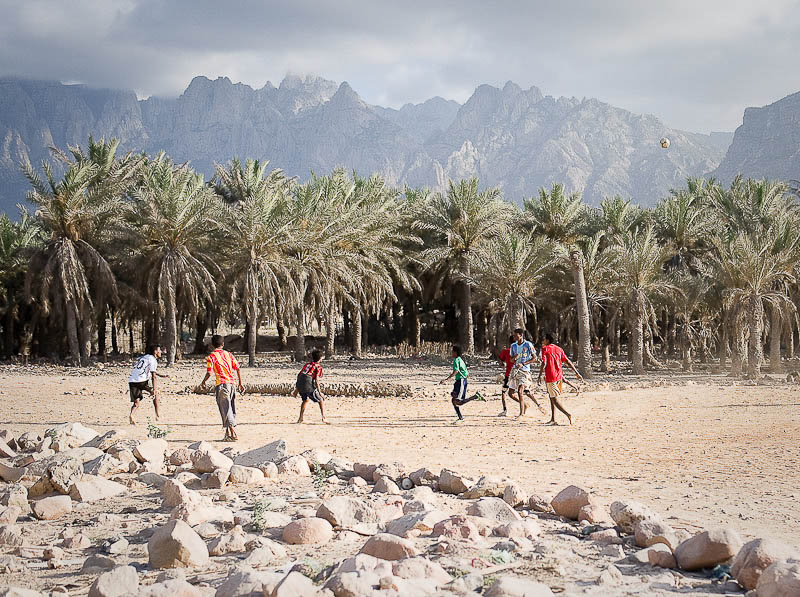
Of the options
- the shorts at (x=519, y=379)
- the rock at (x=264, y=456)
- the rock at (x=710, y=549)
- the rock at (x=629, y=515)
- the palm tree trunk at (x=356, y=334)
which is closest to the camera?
the rock at (x=710, y=549)

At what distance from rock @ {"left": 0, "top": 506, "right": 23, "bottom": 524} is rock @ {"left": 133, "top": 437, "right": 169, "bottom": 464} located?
226 centimetres

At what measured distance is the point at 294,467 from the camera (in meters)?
8.37

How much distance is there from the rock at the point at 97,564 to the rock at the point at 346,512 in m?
1.72

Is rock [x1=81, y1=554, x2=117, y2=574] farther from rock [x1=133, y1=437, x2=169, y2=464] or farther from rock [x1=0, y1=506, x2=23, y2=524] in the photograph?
rock [x1=133, y1=437, x2=169, y2=464]

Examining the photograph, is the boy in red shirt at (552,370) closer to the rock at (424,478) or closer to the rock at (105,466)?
the rock at (424,478)

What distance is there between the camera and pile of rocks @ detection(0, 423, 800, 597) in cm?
434

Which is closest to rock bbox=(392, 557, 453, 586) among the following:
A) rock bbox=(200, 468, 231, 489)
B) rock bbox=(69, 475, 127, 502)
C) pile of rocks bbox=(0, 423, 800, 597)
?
pile of rocks bbox=(0, 423, 800, 597)

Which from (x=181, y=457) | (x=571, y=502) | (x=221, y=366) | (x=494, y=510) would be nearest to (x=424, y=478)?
(x=494, y=510)

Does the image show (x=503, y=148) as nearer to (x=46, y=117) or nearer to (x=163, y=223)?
(x=46, y=117)

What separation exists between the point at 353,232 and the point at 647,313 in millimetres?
12351

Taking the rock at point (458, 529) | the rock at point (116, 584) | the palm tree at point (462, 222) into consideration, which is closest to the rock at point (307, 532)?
the rock at point (458, 529)

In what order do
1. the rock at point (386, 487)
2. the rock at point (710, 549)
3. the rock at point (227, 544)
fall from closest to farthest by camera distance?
the rock at point (710, 549)
the rock at point (227, 544)
the rock at point (386, 487)

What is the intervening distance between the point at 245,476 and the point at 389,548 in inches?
139

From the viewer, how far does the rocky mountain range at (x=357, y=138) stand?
155500mm
